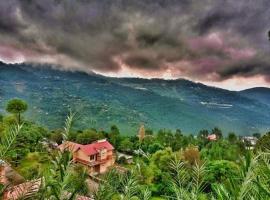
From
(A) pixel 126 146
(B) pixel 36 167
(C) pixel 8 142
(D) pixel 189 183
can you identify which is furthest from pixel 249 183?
(A) pixel 126 146

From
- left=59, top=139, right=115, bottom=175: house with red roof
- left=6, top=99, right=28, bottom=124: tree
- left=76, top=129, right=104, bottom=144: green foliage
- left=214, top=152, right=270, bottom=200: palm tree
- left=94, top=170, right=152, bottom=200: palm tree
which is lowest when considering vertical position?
left=59, top=139, right=115, bottom=175: house with red roof

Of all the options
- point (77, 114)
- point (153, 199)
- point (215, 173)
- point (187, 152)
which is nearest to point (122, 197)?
point (77, 114)

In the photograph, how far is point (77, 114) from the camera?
246 cm

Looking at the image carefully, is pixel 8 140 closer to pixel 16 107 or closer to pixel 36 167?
pixel 36 167

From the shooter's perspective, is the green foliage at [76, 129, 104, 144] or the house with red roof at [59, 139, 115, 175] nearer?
the house with red roof at [59, 139, 115, 175]

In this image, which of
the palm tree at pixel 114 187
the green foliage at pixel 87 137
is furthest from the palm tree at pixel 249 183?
the green foliage at pixel 87 137

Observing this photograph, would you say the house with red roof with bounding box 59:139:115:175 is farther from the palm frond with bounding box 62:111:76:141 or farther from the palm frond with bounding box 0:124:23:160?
the palm frond with bounding box 62:111:76:141

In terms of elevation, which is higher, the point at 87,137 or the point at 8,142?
the point at 8,142

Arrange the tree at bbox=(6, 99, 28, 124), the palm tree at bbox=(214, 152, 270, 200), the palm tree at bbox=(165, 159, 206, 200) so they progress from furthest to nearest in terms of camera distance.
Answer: the tree at bbox=(6, 99, 28, 124)
the palm tree at bbox=(165, 159, 206, 200)
the palm tree at bbox=(214, 152, 270, 200)

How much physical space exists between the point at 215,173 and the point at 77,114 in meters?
31.3

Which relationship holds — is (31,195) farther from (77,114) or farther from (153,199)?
(153,199)

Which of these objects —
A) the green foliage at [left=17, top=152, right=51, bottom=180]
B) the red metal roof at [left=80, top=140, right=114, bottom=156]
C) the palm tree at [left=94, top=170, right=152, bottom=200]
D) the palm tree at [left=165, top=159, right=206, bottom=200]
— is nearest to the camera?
the palm tree at [left=94, top=170, right=152, bottom=200]

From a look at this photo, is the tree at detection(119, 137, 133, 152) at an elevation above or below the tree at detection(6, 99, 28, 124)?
below

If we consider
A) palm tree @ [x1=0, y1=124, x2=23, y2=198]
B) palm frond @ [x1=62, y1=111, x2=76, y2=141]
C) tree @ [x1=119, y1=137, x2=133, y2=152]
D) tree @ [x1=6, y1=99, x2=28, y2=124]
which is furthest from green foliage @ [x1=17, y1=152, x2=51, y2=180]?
tree @ [x1=119, y1=137, x2=133, y2=152]
